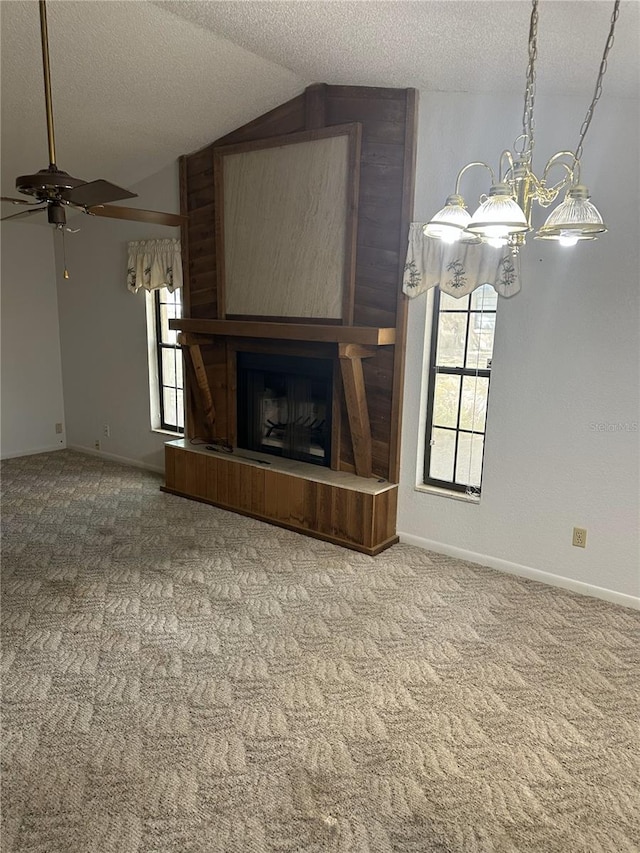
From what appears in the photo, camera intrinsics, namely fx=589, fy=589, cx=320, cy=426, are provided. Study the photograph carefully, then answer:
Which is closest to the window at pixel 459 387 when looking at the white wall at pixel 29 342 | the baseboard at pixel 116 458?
the baseboard at pixel 116 458

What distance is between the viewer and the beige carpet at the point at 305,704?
6.38 feet

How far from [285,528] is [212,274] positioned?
2219 mm

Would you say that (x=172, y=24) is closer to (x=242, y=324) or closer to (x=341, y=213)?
(x=341, y=213)

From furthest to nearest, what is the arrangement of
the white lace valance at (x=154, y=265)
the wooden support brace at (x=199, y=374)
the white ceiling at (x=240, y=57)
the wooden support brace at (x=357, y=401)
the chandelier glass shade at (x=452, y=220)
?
the white lace valance at (x=154, y=265), the wooden support brace at (x=199, y=374), the wooden support brace at (x=357, y=401), the white ceiling at (x=240, y=57), the chandelier glass shade at (x=452, y=220)

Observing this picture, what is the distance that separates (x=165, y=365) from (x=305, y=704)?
400 cm

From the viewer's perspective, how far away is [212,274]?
4.97 meters

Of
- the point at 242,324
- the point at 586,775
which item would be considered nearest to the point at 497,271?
the point at 242,324

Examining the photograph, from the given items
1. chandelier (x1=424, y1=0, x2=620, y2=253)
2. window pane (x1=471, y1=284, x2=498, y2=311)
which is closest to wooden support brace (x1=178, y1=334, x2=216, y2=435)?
window pane (x1=471, y1=284, x2=498, y2=311)

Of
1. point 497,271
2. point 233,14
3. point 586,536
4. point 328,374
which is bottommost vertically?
point 586,536

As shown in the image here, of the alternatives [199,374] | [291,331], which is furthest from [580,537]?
[199,374]

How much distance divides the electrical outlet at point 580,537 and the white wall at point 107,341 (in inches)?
152

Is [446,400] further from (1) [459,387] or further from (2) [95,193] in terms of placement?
(2) [95,193]

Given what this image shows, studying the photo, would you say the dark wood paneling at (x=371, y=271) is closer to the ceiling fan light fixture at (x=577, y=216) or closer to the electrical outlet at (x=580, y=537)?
the electrical outlet at (x=580, y=537)

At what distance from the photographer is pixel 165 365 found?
5.79 metres
